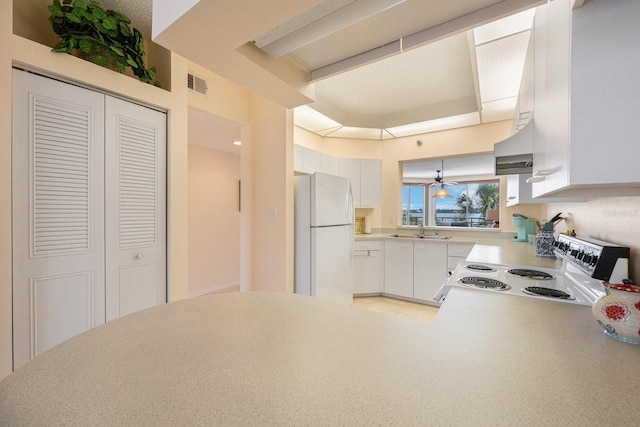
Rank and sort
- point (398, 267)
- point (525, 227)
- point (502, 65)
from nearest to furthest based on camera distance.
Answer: point (502, 65)
point (525, 227)
point (398, 267)

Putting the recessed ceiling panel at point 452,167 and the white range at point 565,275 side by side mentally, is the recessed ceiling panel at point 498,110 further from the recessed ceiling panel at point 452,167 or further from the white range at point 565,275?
the recessed ceiling panel at point 452,167

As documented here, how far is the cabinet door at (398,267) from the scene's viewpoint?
366 cm

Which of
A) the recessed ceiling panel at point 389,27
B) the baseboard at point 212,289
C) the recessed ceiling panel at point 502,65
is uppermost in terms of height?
the recessed ceiling panel at point 502,65

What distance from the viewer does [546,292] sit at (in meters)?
1.25

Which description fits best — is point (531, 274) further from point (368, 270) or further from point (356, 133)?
point (356, 133)

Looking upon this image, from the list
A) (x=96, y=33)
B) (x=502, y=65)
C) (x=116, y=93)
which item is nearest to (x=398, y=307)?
(x=502, y=65)

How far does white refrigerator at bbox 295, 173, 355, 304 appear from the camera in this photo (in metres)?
2.78

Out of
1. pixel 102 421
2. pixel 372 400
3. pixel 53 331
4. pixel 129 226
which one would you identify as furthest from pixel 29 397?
pixel 129 226

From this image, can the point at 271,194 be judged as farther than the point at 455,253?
No

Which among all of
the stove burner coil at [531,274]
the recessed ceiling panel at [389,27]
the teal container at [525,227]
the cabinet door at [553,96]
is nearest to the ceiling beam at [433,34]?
the recessed ceiling panel at [389,27]

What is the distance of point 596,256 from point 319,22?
150 centimetres

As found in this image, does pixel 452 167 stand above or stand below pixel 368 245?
above

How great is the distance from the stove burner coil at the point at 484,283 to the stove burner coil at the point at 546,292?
0.08 metres

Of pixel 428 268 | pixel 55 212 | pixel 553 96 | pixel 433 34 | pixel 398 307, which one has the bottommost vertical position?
pixel 398 307
